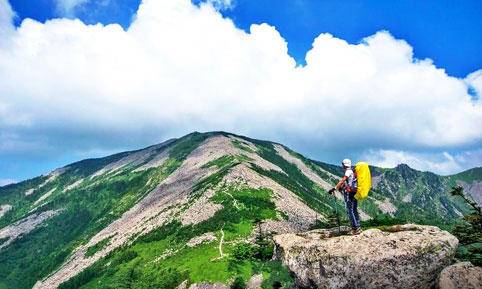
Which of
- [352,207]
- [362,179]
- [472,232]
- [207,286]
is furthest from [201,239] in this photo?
[362,179]

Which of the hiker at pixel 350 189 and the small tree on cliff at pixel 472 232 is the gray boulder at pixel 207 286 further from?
the hiker at pixel 350 189

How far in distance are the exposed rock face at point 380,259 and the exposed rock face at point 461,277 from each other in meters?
0.76

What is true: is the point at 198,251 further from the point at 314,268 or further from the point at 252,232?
the point at 314,268

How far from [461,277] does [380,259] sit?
555cm

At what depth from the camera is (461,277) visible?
32.2m

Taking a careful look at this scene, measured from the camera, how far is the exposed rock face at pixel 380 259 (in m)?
33.3

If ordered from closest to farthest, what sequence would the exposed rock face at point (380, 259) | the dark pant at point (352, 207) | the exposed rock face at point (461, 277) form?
1. the exposed rock face at point (461, 277)
2. the exposed rock face at point (380, 259)
3. the dark pant at point (352, 207)

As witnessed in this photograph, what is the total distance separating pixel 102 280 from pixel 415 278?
521 feet

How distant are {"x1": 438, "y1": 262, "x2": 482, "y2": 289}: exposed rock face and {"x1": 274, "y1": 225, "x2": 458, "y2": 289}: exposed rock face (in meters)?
0.76

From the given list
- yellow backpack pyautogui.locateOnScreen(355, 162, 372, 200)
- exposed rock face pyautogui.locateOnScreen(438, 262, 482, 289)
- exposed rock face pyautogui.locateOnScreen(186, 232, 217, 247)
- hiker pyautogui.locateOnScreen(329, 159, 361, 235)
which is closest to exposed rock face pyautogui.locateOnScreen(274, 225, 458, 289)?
exposed rock face pyautogui.locateOnScreen(438, 262, 482, 289)

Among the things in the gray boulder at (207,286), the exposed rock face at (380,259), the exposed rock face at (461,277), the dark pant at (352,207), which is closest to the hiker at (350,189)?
the dark pant at (352,207)

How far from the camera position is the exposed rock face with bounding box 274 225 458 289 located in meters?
33.3

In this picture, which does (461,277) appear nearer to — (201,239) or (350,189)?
(350,189)

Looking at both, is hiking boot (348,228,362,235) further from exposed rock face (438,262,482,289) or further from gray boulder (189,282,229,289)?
gray boulder (189,282,229,289)
